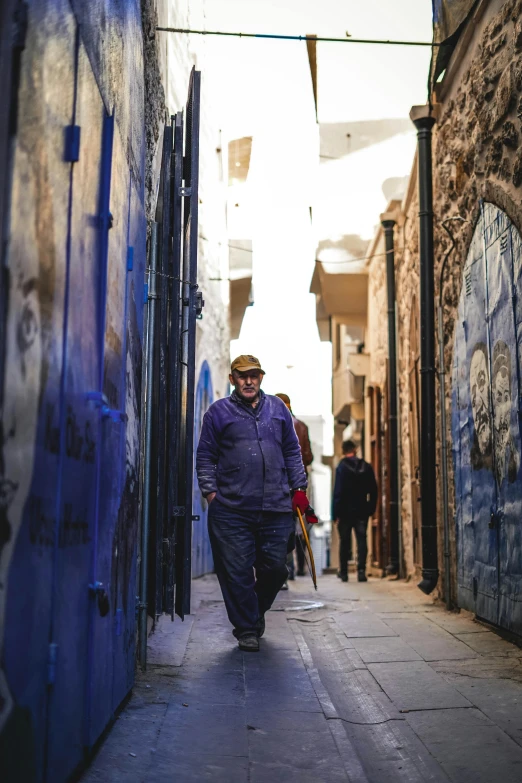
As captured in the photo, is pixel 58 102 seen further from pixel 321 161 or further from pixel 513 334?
pixel 321 161

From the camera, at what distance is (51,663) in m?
2.30

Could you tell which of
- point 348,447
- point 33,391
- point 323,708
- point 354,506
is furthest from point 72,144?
point 348,447

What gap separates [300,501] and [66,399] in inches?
121

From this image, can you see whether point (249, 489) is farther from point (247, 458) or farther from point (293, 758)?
point (293, 758)

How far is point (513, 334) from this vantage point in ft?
17.3

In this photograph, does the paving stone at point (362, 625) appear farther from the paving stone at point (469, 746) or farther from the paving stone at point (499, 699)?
the paving stone at point (469, 746)

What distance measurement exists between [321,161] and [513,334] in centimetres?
1055

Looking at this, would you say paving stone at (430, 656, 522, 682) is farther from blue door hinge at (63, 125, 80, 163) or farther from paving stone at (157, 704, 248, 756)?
blue door hinge at (63, 125, 80, 163)

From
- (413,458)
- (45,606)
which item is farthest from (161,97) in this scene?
(413,458)

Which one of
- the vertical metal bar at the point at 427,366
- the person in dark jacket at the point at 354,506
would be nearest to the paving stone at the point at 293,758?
the vertical metal bar at the point at 427,366

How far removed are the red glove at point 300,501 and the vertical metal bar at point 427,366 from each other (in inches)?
102

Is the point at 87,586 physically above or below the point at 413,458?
below

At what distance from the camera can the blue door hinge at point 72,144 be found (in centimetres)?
238

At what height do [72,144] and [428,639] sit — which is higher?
[72,144]
